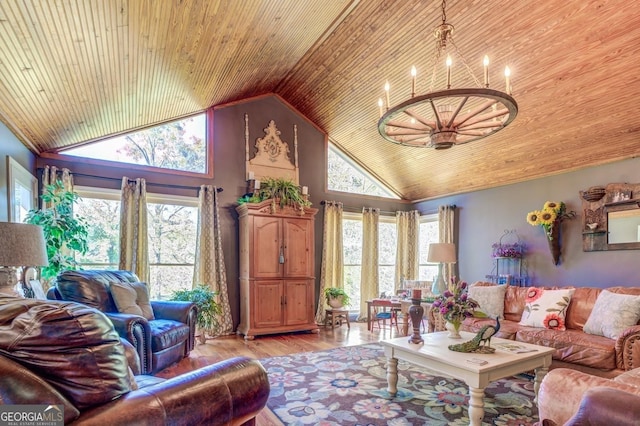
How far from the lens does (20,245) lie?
7.76 feet

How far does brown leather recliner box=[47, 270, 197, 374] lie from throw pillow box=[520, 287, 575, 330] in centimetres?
370

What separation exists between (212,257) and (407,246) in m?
3.78

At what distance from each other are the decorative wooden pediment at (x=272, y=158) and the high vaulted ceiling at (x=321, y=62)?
0.75 metres

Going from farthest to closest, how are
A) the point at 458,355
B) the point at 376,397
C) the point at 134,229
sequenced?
the point at 134,229
the point at 376,397
the point at 458,355

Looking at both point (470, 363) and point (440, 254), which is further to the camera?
point (440, 254)

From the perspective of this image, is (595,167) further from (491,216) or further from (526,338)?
(526,338)

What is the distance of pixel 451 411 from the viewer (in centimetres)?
272

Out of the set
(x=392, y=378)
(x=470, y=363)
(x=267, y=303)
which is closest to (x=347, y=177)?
(x=267, y=303)

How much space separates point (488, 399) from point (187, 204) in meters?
4.50

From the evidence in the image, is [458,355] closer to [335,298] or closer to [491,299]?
[491,299]

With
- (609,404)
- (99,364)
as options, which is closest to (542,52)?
A: (609,404)

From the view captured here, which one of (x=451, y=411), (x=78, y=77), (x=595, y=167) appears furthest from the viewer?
(x=595, y=167)

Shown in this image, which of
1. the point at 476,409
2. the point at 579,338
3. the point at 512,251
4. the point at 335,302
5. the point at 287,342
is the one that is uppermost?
the point at 512,251

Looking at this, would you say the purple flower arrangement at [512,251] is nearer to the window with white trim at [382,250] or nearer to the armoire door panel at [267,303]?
the window with white trim at [382,250]
